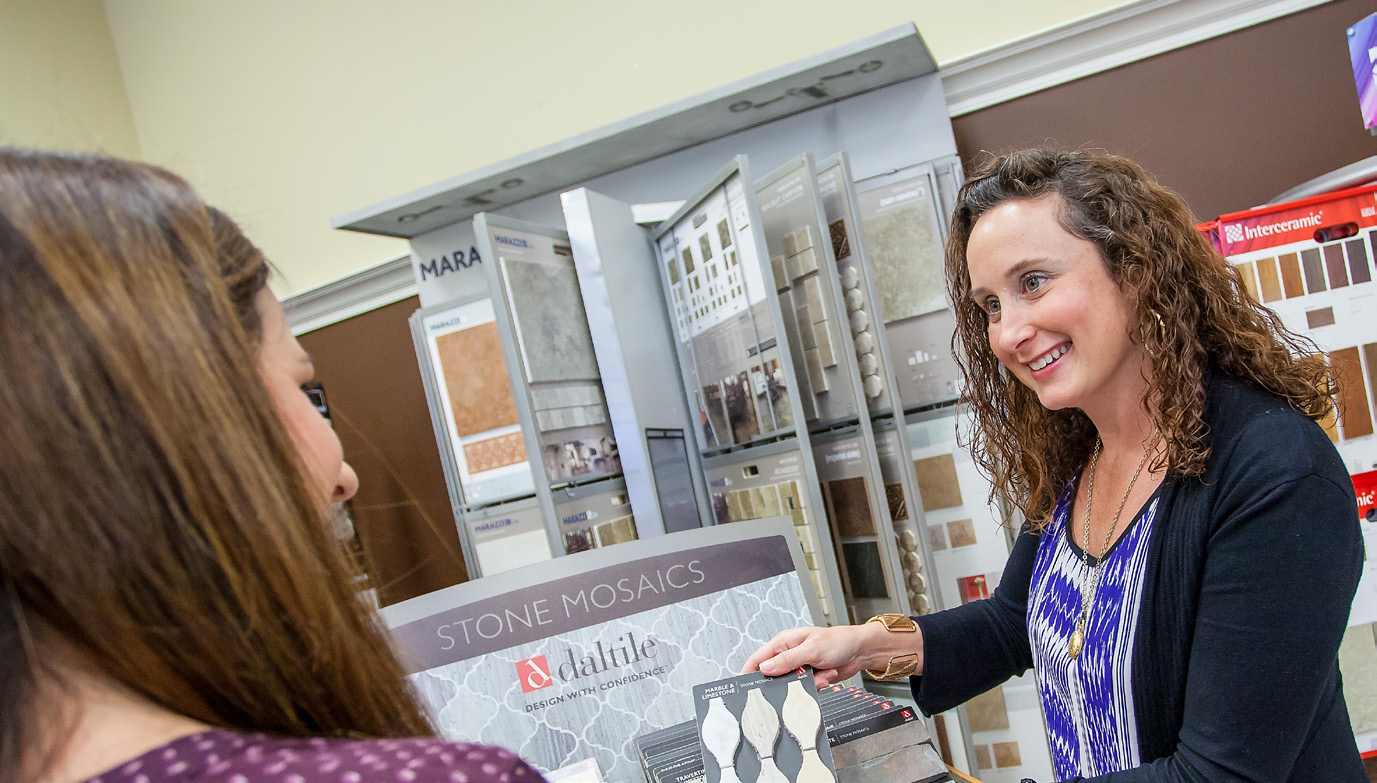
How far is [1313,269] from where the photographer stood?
217cm

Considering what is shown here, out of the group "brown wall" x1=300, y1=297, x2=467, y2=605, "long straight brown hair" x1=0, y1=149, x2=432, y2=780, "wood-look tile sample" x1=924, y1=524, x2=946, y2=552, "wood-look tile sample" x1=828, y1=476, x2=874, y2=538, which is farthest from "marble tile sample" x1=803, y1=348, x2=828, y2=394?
"brown wall" x1=300, y1=297, x2=467, y2=605

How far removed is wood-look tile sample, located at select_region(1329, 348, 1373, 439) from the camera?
85.4 inches

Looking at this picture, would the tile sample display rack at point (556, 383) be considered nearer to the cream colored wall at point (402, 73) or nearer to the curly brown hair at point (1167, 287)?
the curly brown hair at point (1167, 287)

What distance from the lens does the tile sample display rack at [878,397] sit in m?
2.29

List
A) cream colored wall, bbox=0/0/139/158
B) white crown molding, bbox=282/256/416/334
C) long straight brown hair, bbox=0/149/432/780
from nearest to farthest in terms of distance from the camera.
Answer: long straight brown hair, bbox=0/149/432/780 < white crown molding, bbox=282/256/416/334 < cream colored wall, bbox=0/0/139/158

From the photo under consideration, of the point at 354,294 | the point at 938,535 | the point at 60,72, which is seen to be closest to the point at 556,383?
the point at 938,535

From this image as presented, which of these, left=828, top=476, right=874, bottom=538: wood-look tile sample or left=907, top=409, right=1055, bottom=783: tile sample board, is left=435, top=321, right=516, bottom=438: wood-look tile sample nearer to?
left=828, top=476, right=874, bottom=538: wood-look tile sample

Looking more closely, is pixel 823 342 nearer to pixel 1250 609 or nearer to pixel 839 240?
pixel 839 240

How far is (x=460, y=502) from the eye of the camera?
3.44 metres

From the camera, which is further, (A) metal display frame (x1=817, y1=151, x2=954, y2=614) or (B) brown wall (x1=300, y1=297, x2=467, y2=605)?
(B) brown wall (x1=300, y1=297, x2=467, y2=605)

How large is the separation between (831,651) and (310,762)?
1.06 metres

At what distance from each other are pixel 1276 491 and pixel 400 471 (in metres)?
3.61

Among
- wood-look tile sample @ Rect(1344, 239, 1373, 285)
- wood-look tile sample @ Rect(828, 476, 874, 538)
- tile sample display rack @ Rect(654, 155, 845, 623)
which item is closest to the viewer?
wood-look tile sample @ Rect(1344, 239, 1373, 285)

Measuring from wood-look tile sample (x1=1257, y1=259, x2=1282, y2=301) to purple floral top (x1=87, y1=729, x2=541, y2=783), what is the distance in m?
2.27
